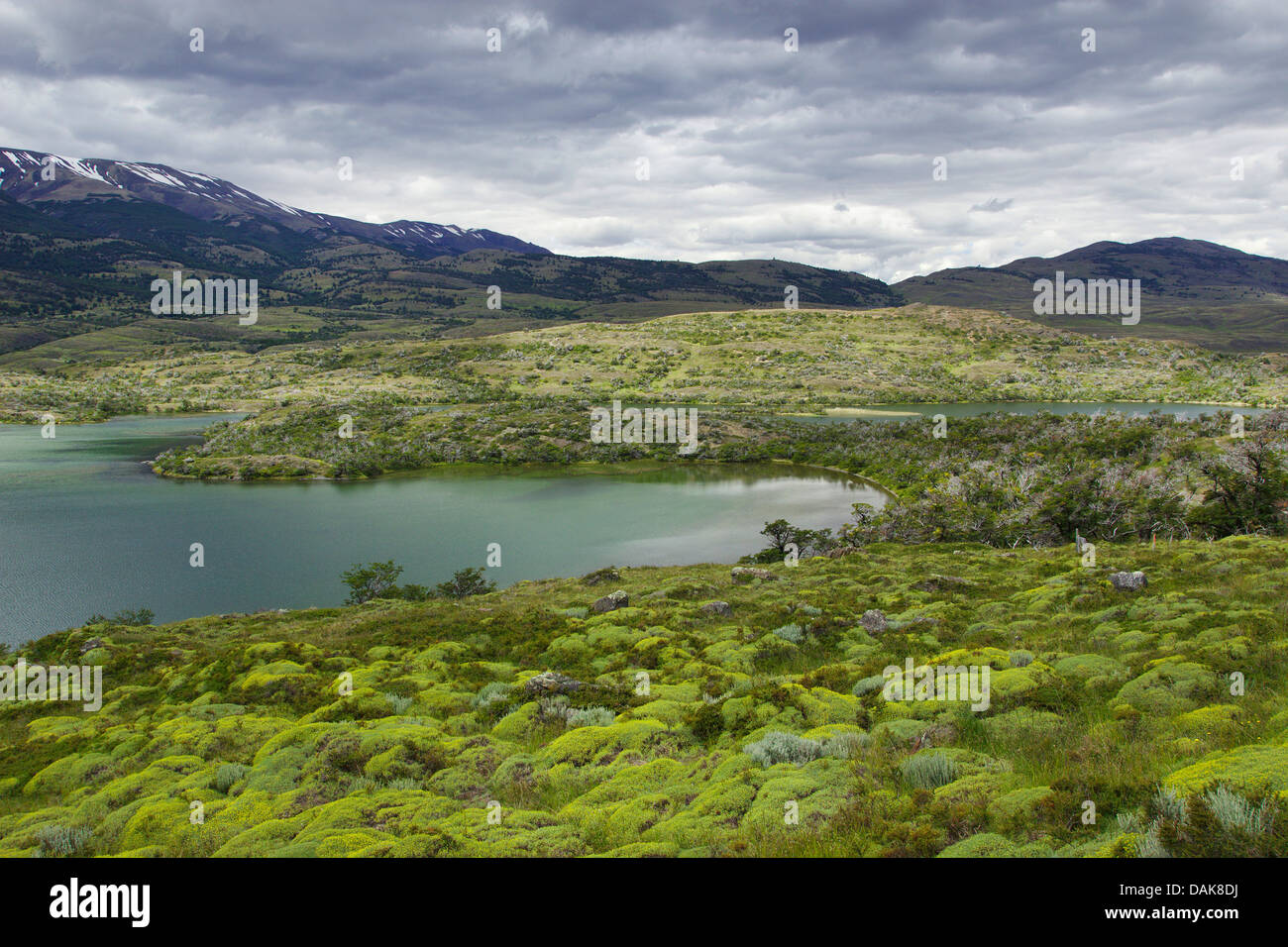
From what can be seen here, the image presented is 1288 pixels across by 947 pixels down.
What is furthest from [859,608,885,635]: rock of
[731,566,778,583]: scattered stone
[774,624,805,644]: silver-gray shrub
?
[731,566,778,583]: scattered stone

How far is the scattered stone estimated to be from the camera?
3081 centimetres

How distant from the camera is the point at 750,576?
31.2 meters

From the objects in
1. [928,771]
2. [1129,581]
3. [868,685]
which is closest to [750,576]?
[1129,581]

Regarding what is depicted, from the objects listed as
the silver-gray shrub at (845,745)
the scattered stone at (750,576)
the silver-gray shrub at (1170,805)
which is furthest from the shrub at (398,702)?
the scattered stone at (750,576)

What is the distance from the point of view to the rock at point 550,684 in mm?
16609

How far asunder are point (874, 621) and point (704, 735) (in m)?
9.20

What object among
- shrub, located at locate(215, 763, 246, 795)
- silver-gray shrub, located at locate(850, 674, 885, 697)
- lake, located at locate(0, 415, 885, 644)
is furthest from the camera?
lake, located at locate(0, 415, 885, 644)

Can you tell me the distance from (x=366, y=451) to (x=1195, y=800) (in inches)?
3737

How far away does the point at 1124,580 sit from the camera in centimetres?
2061

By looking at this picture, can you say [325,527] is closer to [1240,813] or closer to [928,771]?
[928,771]

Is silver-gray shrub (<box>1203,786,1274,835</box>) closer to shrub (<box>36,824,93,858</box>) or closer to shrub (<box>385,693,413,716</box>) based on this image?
shrub (<box>385,693,413,716</box>)

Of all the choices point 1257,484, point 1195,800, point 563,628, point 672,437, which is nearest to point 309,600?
point 563,628

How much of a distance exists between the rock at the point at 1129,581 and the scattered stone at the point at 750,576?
1345cm

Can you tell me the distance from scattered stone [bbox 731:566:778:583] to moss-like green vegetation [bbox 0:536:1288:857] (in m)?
6.22
